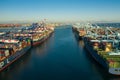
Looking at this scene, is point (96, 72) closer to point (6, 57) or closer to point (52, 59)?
point (52, 59)

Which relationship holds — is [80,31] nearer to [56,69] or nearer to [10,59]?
[10,59]

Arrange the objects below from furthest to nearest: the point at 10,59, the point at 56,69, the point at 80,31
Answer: the point at 80,31
the point at 10,59
the point at 56,69

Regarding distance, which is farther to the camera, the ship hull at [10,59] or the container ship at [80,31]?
the container ship at [80,31]

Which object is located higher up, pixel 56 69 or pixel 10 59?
pixel 10 59

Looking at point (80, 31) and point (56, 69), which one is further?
point (80, 31)

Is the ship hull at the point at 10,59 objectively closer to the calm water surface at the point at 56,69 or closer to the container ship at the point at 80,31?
the calm water surface at the point at 56,69

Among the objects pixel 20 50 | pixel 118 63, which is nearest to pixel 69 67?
pixel 118 63

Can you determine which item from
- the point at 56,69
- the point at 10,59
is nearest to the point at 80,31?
the point at 10,59

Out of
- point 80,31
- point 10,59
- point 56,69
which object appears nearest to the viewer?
point 56,69

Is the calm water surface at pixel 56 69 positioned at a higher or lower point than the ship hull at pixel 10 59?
lower

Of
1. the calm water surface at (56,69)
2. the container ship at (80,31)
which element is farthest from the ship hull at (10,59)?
the container ship at (80,31)

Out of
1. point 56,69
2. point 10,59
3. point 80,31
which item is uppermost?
point 80,31
